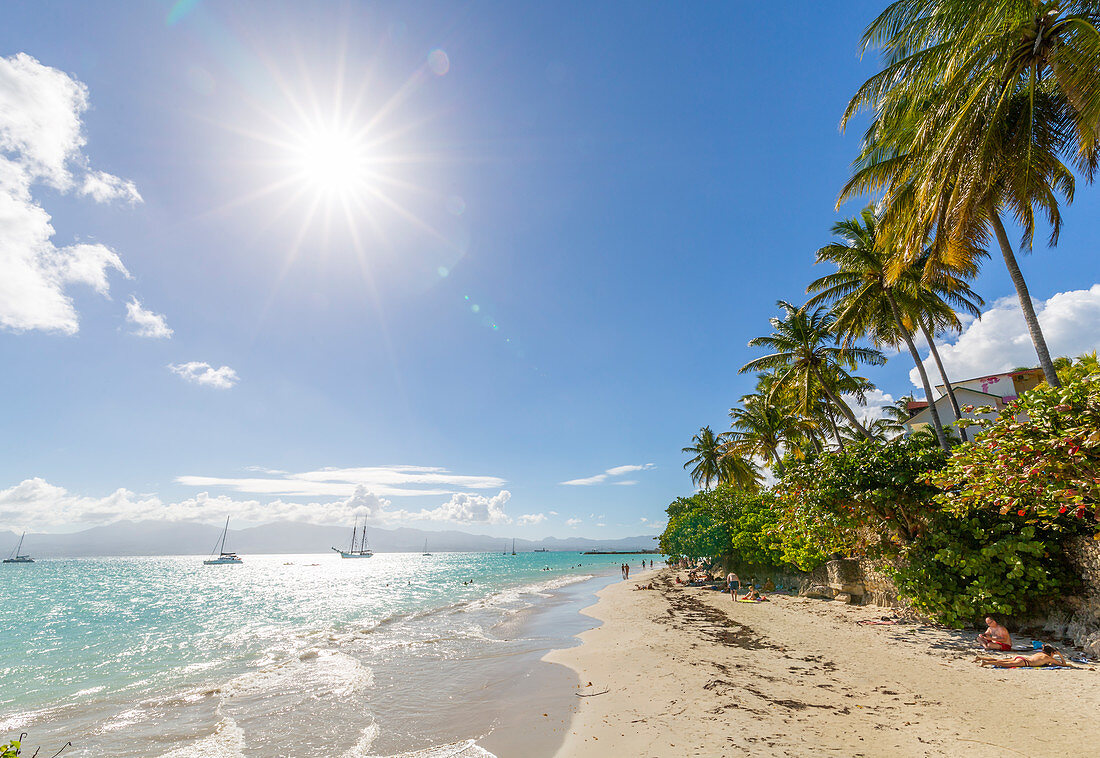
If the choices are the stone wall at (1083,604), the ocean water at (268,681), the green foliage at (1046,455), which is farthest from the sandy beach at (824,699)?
the green foliage at (1046,455)

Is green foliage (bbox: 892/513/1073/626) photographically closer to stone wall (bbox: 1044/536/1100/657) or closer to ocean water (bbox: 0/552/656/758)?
stone wall (bbox: 1044/536/1100/657)

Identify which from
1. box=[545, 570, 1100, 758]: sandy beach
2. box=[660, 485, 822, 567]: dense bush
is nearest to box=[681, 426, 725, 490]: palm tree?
box=[660, 485, 822, 567]: dense bush

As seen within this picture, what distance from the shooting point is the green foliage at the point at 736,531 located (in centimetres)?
2428

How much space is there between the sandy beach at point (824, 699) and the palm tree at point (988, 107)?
7.93 meters

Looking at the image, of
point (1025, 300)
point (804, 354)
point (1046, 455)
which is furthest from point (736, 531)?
point (1046, 455)

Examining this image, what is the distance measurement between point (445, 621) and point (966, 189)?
92.6 ft

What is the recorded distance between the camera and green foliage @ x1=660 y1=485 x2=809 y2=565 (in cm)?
2428

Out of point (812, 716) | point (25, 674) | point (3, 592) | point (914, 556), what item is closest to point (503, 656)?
point (812, 716)

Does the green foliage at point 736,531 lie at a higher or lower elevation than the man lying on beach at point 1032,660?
higher

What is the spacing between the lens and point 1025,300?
38.7 feet

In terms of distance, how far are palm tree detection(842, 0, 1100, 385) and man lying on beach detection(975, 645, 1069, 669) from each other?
6.60 meters

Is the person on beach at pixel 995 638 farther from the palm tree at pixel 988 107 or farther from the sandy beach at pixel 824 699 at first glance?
the palm tree at pixel 988 107

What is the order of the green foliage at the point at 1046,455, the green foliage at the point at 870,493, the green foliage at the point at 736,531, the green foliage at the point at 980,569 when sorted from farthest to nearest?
the green foliage at the point at 736,531 → the green foliage at the point at 870,493 → the green foliage at the point at 980,569 → the green foliage at the point at 1046,455

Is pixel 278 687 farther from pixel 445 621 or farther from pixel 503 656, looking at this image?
pixel 445 621
